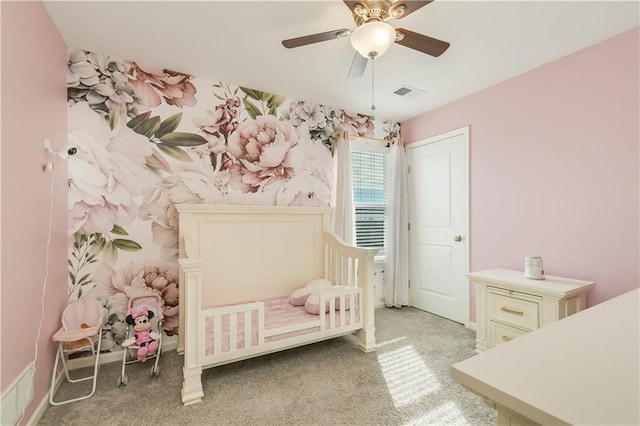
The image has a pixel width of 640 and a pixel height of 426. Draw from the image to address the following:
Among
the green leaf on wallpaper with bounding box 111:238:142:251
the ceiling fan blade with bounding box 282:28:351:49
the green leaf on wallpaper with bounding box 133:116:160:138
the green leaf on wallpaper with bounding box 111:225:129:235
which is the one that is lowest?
the green leaf on wallpaper with bounding box 111:238:142:251

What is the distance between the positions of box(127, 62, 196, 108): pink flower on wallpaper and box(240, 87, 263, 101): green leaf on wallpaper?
457 mm

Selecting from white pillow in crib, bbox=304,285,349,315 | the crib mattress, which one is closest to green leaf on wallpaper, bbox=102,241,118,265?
the crib mattress

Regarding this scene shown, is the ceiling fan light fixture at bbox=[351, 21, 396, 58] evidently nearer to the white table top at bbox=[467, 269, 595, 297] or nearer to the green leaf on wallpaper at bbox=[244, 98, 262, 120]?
the green leaf on wallpaper at bbox=[244, 98, 262, 120]

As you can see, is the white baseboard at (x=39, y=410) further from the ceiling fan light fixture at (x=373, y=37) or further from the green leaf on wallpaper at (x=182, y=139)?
the ceiling fan light fixture at (x=373, y=37)

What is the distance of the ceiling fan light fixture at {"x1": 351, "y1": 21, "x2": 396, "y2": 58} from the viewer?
1419 mm

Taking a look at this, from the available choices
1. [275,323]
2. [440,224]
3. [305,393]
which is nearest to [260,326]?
[275,323]

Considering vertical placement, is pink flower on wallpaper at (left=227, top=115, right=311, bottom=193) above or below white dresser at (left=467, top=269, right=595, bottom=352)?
above

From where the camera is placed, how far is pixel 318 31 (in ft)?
6.33

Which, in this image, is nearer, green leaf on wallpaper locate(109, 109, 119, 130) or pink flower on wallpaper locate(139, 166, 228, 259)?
green leaf on wallpaper locate(109, 109, 119, 130)

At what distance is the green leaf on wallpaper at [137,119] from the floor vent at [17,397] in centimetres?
168

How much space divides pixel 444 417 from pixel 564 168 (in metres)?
1.98

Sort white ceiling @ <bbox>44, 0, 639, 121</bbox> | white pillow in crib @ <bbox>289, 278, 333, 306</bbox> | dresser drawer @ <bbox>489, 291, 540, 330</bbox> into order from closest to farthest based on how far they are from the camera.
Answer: white ceiling @ <bbox>44, 0, 639, 121</bbox> → dresser drawer @ <bbox>489, 291, 540, 330</bbox> → white pillow in crib @ <bbox>289, 278, 333, 306</bbox>

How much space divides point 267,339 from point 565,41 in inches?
114

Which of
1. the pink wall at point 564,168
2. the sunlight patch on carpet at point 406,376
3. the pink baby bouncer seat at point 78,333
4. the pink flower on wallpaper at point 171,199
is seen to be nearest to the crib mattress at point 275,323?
the sunlight patch on carpet at point 406,376
